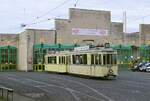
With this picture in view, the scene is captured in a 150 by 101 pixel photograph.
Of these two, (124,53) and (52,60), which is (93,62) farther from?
(124,53)

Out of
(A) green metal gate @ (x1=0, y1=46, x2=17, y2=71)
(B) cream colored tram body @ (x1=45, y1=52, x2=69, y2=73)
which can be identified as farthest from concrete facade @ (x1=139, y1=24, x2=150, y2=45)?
(B) cream colored tram body @ (x1=45, y1=52, x2=69, y2=73)

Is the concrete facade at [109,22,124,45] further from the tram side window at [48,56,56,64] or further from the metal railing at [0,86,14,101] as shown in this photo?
the metal railing at [0,86,14,101]

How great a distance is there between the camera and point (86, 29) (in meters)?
81.2

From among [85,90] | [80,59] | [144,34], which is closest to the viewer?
[85,90]

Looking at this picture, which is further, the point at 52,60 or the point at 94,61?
the point at 52,60

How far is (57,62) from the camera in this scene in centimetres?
5503

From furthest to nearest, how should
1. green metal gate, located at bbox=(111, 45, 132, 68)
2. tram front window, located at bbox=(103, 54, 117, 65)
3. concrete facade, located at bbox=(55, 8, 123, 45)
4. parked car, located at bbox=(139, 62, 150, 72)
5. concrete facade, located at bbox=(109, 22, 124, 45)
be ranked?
concrete facade, located at bbox=(109, 22, 124, 45)
green metal gate, located at bbox=(111, 45, 132, 68)
concrete facade, located at bbox=(55, 8, 123, 45)
parked car, located at bbox=(139, 62, 150, 72)
tram front window, located at bbox=(103, 54, 117, 65)

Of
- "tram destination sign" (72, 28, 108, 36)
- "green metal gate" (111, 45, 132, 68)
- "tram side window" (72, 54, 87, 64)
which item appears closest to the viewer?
"tram side window" (72, 54, 87, 64)

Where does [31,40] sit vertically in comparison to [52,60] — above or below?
above

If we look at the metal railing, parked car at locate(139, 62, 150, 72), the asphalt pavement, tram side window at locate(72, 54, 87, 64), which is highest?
tram side window at locate(72, 54, 87, 64)

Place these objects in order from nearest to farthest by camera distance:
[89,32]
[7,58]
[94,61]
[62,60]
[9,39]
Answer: [94,61]
[62,60]
[7,58]
[89,32]
[9,39]

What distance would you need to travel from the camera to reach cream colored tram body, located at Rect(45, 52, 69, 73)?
168 feet

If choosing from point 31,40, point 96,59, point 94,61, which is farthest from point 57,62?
point 31,40

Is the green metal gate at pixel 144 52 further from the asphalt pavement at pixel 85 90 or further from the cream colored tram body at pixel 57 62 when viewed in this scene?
the asphalt pavement at pixel 85 90
